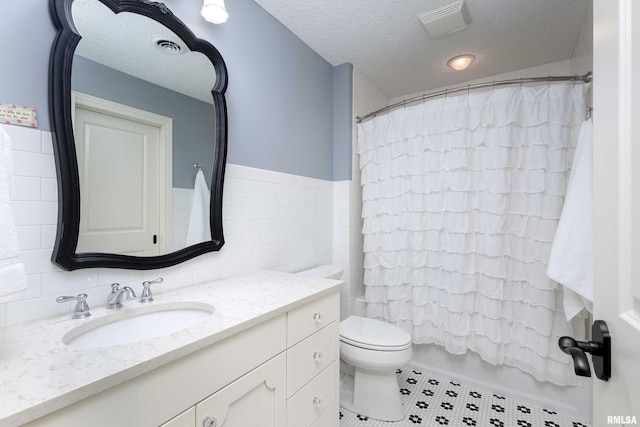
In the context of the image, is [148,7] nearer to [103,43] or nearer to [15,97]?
[103,43]

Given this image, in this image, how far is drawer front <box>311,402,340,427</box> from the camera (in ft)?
4.18

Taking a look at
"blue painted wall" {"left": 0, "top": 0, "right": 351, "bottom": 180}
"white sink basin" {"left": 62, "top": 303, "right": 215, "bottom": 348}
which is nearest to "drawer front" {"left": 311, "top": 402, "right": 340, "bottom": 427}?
"white sink basin" {"left": 62, "top": 303, "right": 215, "bottom": 348}

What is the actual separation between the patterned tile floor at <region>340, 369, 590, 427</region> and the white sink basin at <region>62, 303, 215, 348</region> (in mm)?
1147

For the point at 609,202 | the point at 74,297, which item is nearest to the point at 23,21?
the point at 74,297

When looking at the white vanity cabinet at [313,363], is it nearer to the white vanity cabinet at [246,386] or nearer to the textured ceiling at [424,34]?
the white vanity cabinet at [246,386]

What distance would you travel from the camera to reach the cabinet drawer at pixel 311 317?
110cm

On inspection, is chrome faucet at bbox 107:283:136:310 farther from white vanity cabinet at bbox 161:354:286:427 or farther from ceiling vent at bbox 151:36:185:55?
ceiling vent at bbox 151:36:185:55

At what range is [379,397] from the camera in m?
1.68

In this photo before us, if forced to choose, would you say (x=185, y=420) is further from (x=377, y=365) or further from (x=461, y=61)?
(x=461, y=61)

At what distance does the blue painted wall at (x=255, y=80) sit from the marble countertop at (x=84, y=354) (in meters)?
0.65

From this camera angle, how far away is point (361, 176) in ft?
7.82

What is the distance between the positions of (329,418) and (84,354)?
1.09 m

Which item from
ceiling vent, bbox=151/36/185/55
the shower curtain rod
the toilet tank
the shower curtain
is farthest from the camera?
the toilet tank

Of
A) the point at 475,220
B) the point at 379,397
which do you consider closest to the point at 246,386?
the point at 379,397
